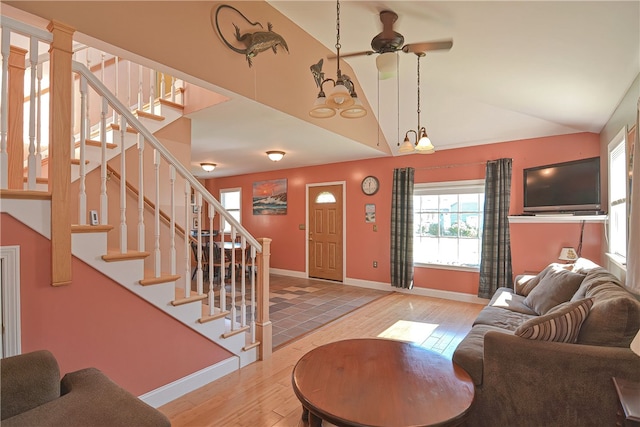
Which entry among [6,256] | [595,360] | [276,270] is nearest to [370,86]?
[595,360]

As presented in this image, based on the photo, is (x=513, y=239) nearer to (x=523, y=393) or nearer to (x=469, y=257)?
(x=469, y=257)

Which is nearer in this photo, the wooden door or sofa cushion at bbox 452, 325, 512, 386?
sofa cushion at bbox 452, 325, 512, 386

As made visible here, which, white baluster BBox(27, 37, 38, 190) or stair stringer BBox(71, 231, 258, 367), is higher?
white baluster BBox(27, 37, 38, 190)

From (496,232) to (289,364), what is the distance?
3.46m

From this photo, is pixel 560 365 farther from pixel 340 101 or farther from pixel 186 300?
pixel 186 300

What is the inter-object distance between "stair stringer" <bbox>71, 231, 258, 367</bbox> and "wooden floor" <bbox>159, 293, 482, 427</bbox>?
0.28 m

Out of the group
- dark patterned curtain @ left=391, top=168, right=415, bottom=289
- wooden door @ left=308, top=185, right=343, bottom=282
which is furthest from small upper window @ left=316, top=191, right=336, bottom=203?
dark patterned curtain @ left=391, top=168, right=415, bottom=289

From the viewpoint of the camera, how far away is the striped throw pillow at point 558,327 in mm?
1802

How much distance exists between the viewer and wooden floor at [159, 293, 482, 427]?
83.7 inches

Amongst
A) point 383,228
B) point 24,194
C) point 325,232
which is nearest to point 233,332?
point 24,194

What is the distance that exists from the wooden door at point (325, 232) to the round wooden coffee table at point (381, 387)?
4.27 meters

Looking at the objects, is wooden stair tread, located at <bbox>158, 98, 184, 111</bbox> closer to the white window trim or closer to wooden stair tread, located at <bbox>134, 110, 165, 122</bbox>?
wooden stair tread, located at <bbox>134, 110, 165, 122</bbox>

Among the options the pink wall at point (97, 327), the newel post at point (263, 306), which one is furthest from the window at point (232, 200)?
the pink wall at point (97, 327)

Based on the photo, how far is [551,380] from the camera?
5.67ft
